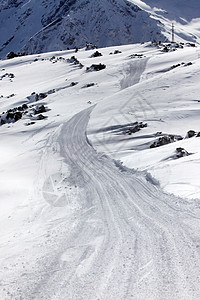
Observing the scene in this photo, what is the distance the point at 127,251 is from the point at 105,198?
4802mm

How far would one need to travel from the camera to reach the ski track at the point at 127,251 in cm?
655

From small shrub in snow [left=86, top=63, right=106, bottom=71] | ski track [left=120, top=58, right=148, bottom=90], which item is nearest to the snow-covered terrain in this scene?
ski track [left=120, top=58, right=148, bottom=90]

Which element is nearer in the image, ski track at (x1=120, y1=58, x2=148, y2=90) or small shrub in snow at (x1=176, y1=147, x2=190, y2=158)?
small shrub in snow at (x1=176, y1=147, x2=190, y2=158)

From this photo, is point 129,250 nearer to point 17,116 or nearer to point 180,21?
point 17,116

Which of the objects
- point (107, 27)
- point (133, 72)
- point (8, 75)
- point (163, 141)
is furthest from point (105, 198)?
point (107, 27)

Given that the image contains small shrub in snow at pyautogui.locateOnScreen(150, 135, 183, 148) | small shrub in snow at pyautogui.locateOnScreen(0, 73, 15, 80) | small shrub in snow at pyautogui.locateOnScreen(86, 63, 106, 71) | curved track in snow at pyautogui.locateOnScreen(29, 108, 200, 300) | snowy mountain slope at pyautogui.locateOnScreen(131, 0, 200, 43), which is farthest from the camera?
snowy mountain slope at pyautogui.locateOnScreen(131, 0, 200, 43)

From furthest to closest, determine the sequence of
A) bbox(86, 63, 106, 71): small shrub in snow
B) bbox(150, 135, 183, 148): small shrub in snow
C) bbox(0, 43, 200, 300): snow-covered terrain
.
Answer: bbox(86, 63, 106, 71): small shrub in snow < bbox(150, 135, 183, 148): small shrub in snow < bbox(0, 43, 200, 300): snow-covered terrain

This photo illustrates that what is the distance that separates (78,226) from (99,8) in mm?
186626

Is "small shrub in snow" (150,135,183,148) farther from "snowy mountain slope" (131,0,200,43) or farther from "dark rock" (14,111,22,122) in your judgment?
"snowy mountain slope" (131,0,200,43)

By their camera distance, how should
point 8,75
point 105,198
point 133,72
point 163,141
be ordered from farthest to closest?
point 8,75
point 133,72
point 163,141
point 105,198

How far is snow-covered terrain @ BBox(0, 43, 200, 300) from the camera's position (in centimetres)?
696

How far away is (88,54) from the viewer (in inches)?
2904

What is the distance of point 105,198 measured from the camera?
1271cm

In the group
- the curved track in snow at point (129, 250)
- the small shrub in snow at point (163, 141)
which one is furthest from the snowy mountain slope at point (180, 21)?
the curved track in snow at point (129, 250)
